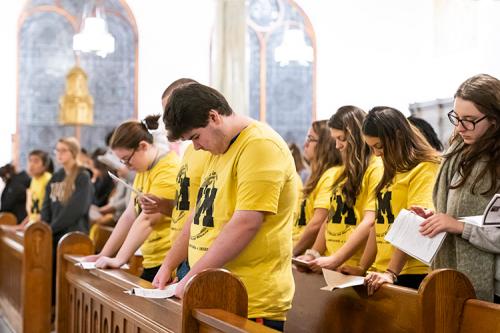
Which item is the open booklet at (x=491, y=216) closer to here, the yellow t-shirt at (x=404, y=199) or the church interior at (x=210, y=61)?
the yellow t-shirt at (x=404, y=199)

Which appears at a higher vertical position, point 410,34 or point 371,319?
point 410,34

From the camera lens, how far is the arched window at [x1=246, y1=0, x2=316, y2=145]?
1509 centimetres

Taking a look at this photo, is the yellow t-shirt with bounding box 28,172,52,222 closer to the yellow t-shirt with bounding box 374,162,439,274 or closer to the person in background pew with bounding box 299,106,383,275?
the person in background pew with bounding box 299,106,383,275

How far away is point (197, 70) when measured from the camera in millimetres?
14406

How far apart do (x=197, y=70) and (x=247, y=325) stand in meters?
12.1

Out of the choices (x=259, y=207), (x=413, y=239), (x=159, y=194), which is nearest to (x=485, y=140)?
(x=413, y=239)

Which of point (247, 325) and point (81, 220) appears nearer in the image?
point (247, 325)

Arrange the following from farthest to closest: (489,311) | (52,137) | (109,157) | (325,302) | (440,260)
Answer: (52,137) → (109,157) → (325,302) → (440,260) → (489,311)

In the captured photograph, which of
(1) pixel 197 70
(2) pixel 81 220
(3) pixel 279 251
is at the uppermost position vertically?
(1) pixel 197 70

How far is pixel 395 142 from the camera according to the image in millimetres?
4016

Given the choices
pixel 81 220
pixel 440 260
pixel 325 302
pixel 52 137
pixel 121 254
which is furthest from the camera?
pixel 52 137

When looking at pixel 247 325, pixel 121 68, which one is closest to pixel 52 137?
pixel 121 68

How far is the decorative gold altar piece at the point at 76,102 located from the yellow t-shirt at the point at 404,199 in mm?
10789

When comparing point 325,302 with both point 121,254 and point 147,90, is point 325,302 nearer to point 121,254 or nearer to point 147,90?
point 121,254
